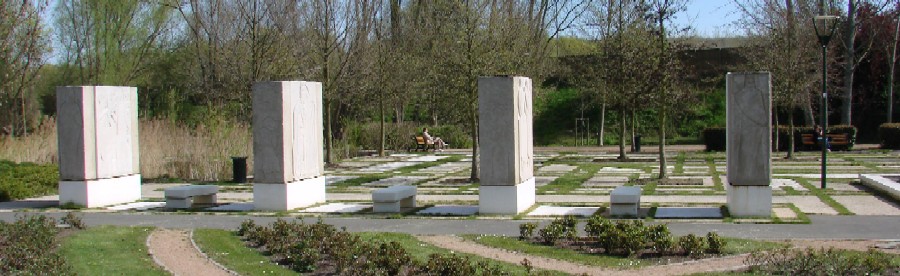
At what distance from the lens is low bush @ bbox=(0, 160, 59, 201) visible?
66.5 ft

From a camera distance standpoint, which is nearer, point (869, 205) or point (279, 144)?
point (869, 205)

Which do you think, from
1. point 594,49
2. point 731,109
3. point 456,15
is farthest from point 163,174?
point 731,109

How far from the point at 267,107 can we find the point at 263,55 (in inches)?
503

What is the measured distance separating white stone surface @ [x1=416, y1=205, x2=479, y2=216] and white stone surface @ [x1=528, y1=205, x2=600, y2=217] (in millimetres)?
1131

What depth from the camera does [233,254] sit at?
11.9 metres

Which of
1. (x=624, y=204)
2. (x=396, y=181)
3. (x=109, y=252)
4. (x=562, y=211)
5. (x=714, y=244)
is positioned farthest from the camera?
(x=396, y=181)

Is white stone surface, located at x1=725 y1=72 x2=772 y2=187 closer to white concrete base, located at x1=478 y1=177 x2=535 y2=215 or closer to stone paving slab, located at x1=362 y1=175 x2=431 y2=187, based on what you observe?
white concrete base, located at x1=478 y1=177 x2=535 y2=215

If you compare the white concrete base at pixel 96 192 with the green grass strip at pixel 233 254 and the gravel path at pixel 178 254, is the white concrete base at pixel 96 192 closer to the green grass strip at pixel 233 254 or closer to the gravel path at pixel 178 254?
the gravel path at pixel 178 254

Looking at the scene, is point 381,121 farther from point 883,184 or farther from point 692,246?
point 692,246

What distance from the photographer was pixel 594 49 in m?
31.4

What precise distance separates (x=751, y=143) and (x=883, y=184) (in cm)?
517

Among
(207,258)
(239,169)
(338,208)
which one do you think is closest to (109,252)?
(207,258)

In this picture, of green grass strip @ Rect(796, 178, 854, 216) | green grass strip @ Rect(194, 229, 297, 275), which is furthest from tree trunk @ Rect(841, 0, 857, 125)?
green grass strip @ Rect(194, 229, 297, 275)

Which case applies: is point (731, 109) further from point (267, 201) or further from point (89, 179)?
point (89, 179)
